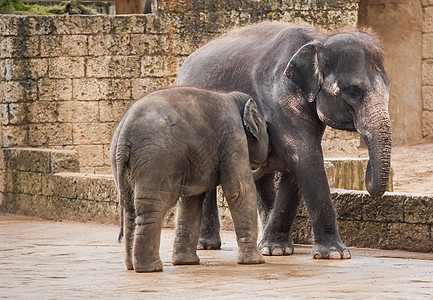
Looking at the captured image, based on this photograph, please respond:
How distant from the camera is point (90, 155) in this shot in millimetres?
12695

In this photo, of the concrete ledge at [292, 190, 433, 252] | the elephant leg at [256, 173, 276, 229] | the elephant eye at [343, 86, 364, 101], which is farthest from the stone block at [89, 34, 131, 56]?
the elephant eye at [343, 86, 364, 101]

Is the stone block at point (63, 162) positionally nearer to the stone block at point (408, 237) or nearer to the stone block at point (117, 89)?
the stone block at point (117, 89)

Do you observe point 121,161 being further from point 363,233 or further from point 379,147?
point 363,233

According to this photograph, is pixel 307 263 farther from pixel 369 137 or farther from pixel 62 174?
pixel 62 174

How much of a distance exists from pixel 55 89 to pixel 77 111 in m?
0.43

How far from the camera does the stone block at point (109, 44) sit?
41.1ft

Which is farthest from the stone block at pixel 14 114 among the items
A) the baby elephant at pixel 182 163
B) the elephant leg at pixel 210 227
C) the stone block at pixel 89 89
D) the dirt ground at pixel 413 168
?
the baby elephant at pixel 182 163

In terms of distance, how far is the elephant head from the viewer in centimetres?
662

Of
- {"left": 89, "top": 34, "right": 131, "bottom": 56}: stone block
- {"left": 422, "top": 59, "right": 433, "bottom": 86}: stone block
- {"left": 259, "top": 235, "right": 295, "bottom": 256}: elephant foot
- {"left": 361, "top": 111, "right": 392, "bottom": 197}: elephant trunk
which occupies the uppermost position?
{"left": 361, "top": 111, "right": 392, "bottom": 197}: elephant trunk

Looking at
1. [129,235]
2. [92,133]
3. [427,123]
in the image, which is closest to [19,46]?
[92,133]

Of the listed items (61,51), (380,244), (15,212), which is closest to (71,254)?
(380,244)

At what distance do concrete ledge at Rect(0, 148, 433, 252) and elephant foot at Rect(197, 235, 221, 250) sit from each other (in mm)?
805

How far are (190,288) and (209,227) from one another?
92.3 inches

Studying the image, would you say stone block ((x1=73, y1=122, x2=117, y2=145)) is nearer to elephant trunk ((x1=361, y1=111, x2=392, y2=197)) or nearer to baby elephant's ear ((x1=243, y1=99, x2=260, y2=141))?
baby elephant's ear ((x1=243, y1=99, x2=260, y2=141))
